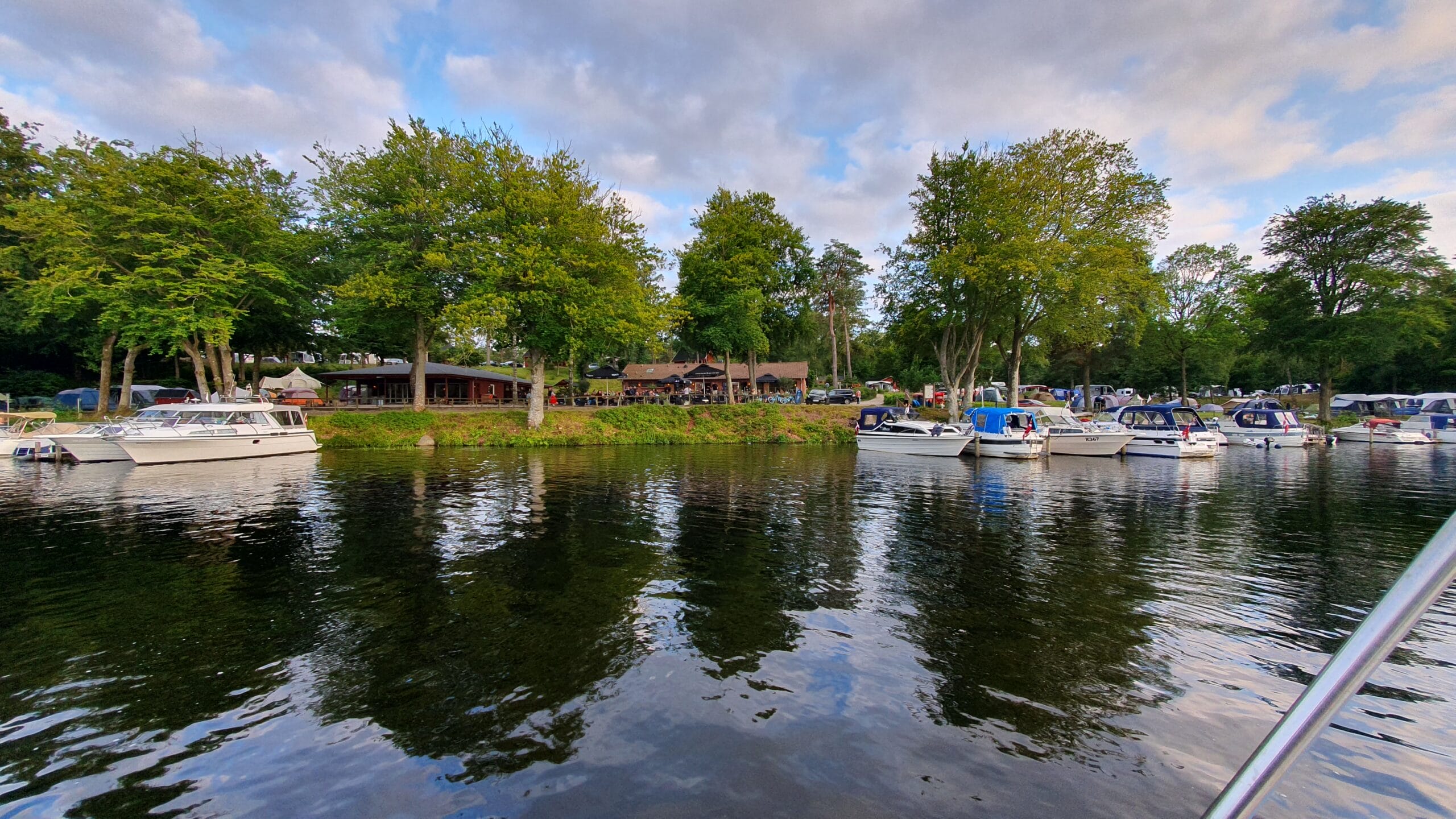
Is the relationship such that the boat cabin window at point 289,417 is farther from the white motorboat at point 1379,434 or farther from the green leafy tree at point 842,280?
the white motorboat at point 1379,434

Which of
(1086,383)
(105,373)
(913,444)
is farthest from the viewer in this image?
(1086,383)

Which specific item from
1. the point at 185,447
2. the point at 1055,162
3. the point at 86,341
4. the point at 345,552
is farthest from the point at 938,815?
the point at 86,341

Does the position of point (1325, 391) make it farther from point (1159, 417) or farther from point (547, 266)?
point (547, 266)

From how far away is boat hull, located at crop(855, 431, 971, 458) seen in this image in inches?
1169

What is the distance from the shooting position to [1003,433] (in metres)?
29.3

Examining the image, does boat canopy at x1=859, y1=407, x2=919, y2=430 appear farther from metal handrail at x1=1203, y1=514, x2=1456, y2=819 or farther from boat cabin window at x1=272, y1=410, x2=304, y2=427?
metal handrail at x1=1203, y1=514, x2=1456, y2=819

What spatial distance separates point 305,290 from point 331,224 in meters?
4.23

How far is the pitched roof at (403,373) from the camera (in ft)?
143

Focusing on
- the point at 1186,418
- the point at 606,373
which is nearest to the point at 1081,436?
the point at 1186,418

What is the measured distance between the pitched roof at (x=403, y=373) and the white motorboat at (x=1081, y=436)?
34.7 meters

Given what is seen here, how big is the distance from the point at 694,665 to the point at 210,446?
2811 cm

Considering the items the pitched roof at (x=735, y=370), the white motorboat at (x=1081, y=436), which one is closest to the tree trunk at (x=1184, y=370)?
the white motorboat at (x=1081, y=436)

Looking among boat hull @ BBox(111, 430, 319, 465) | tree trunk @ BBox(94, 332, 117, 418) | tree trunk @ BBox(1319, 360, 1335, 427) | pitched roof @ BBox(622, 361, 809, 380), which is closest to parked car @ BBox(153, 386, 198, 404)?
tree trunk @ BBox(94, 332, 117, 418)

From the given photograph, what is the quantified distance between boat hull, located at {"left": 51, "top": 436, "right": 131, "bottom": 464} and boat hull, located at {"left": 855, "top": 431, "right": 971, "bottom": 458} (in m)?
33.1
